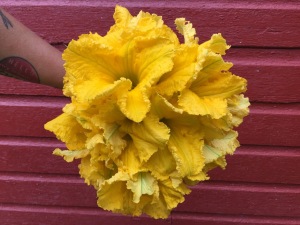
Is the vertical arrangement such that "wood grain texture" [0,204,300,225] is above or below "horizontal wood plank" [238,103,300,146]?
below

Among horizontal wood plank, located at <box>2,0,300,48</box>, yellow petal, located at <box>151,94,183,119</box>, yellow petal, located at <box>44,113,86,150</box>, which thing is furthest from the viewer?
horizontal wood plank, located at <box>2,0,300,48</box>

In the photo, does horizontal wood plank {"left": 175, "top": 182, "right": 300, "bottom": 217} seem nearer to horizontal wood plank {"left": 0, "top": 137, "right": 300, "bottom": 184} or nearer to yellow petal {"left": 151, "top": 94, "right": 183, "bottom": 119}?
horizontal wood plank {"left": 0, "top": 137, "right": 300, "bottom": 184}

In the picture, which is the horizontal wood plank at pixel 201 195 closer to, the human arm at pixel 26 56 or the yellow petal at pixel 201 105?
the human arm at pixel 26 56

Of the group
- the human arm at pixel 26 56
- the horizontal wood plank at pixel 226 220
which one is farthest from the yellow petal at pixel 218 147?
the horizontal wood plank at pixel 226 220

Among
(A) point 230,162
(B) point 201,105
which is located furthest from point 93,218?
(B) point 201,105

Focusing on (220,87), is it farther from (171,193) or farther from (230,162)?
(230,162)

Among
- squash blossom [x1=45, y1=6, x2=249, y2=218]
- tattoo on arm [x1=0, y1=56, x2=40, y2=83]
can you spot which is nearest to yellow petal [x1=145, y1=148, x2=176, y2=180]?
squash blossom [x1=45, y1=6, x2=249, y2=218]
